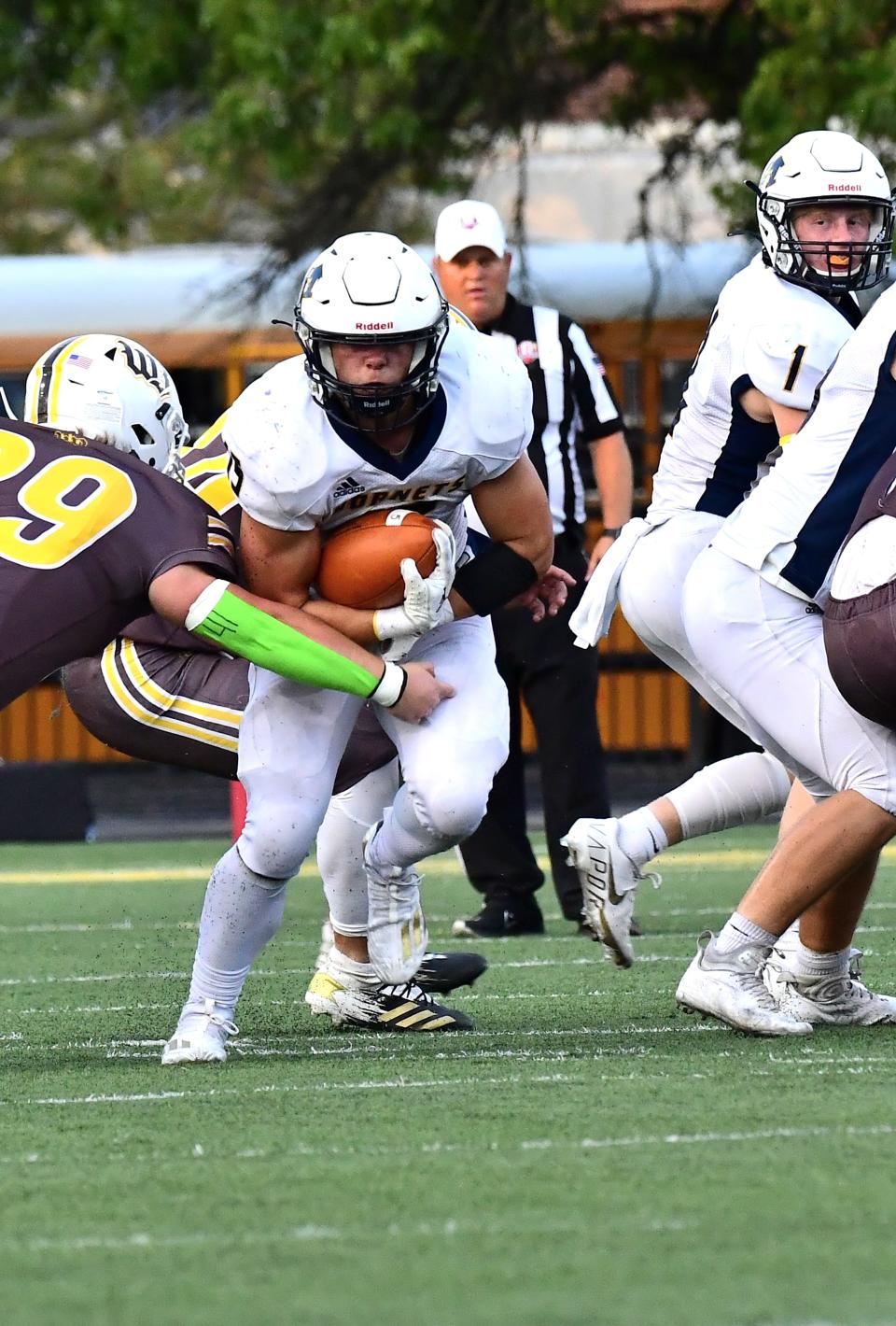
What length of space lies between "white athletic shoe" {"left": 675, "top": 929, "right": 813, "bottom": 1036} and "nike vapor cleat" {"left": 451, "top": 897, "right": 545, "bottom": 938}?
2200mm

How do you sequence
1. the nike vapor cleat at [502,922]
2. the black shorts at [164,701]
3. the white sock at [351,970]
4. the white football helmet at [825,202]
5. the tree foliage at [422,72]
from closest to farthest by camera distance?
1. the white football helmet at [825,202]
2. the white sock at [351,970]
3. the black shorts at [164,701]
4. the nike vapor cleat at [502,922]
5. the tree foliage at [422,72]

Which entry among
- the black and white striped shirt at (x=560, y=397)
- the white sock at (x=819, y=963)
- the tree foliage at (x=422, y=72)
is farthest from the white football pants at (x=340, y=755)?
the tree foliage at (x=422, y=72)

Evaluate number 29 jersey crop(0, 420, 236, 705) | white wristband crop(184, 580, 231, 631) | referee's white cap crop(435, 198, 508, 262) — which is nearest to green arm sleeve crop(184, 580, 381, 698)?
white wristband crop(184, 580, 231, 631)

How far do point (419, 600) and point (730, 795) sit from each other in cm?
101

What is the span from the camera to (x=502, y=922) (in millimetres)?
6812

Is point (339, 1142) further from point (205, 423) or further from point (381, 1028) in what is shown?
point (205, 423)

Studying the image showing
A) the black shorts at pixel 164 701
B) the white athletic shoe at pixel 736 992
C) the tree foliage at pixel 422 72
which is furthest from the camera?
the tree foliage at pixel 422 72

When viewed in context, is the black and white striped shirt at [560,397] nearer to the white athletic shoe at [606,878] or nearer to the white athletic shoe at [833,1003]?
the white athletic shoe at [606,878]

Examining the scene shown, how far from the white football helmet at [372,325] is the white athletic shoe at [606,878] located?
1039 mm

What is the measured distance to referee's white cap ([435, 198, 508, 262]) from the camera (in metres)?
6.82

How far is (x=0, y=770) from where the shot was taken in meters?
10.4

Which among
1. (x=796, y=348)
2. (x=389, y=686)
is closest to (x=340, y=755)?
(x=389, y=686)

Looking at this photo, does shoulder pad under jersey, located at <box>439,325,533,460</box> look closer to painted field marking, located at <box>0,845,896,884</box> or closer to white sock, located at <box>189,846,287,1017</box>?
white sock, located at <box>189,846,287,1017</box>

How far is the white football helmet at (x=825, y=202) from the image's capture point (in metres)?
4.82
